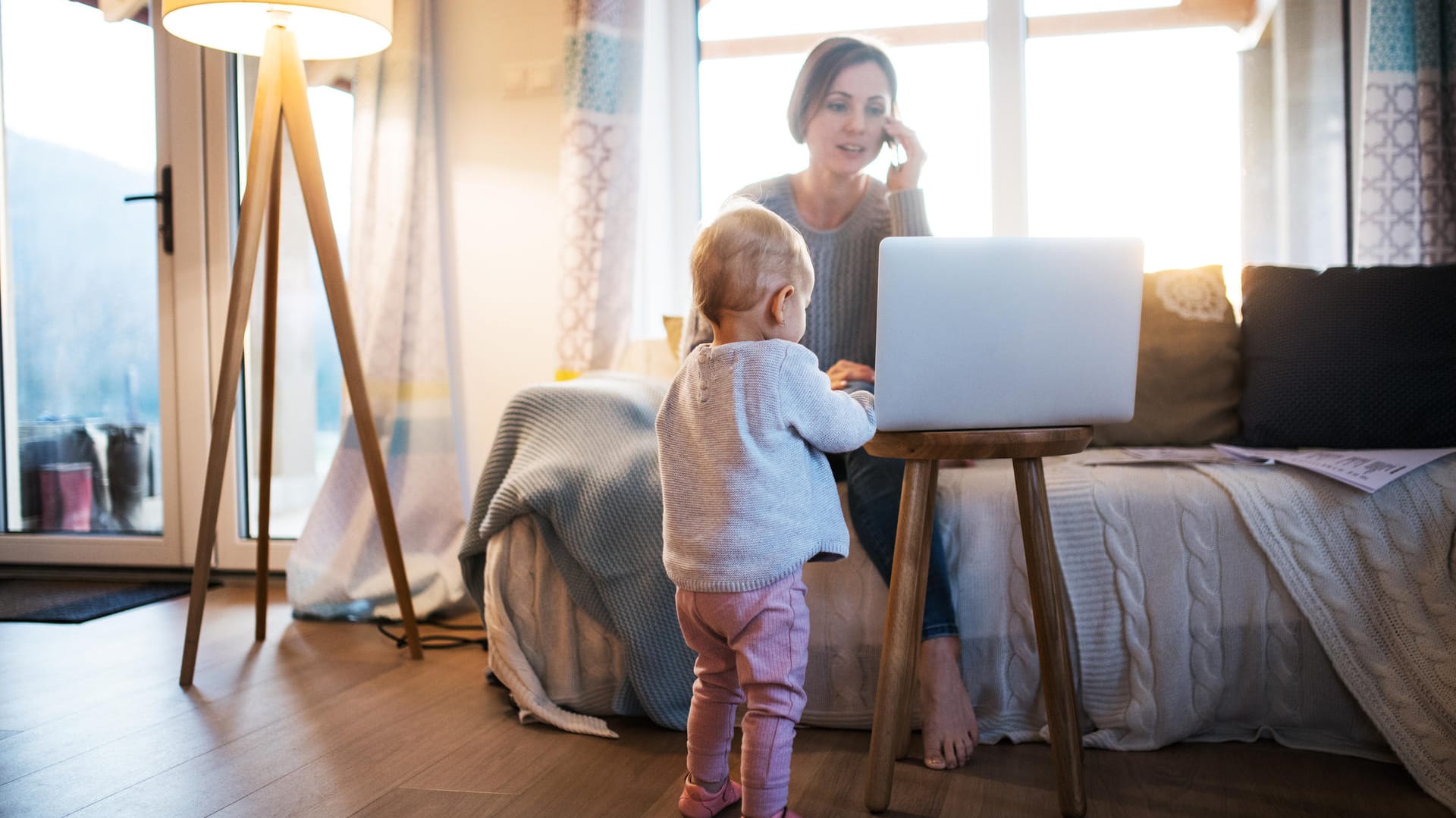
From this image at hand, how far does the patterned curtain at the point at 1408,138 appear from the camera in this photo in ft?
7.68

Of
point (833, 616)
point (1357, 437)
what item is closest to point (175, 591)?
point (833, 616)

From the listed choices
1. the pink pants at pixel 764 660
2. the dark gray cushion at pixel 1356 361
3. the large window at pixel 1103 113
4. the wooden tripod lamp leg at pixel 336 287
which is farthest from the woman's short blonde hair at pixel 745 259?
the large window at pixel 1103 113

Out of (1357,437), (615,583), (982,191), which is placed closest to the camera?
(615,583)

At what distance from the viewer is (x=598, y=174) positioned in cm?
268

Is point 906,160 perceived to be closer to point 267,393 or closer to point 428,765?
point 428,765

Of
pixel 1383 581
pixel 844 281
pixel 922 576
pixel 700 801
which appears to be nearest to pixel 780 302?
pixel 922 576

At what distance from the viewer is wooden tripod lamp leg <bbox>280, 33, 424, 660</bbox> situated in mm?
2127

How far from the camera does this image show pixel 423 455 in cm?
280

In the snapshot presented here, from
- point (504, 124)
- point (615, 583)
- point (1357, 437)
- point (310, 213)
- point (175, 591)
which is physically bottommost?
point (175, 591)

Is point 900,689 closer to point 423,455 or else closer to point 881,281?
Answer: point 881,281

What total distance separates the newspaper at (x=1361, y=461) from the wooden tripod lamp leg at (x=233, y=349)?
1.87 m

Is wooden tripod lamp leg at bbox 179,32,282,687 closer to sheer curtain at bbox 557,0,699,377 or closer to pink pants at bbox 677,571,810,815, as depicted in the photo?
sheer curtain at bbox 557,0,699,377

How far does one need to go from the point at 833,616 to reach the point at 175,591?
2.06m

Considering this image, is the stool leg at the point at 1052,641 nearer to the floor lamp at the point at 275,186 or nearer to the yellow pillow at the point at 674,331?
the yellow pillow at the point at 674,331
